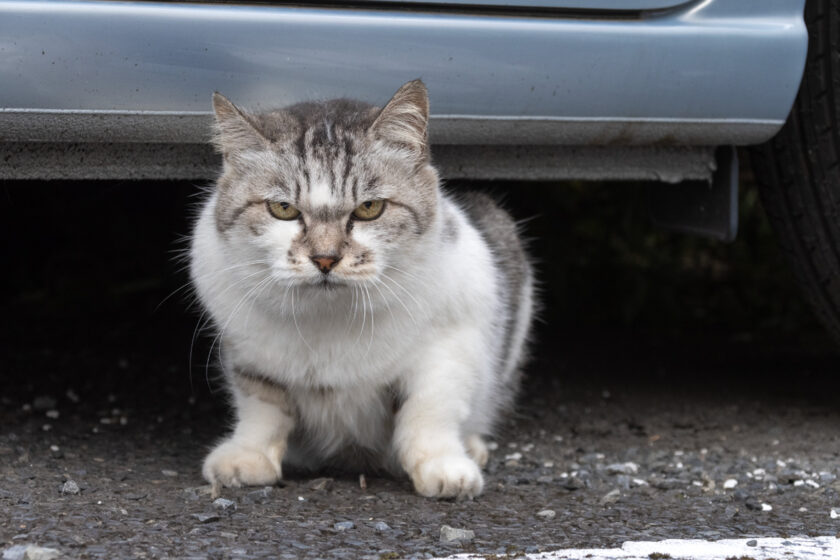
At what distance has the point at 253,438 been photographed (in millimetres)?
2525

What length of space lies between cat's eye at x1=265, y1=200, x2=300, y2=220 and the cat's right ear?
0.51 feet

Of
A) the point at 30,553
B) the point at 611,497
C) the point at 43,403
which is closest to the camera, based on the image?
the point at 30,553

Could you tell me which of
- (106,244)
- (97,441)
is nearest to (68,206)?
(106,244)

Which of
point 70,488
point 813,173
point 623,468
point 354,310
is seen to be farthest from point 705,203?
point 70,488

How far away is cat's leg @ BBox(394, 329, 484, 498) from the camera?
2.38 m

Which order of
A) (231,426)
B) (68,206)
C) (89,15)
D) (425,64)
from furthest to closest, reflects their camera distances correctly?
(68,206) → (231,426) → (425,64) → (89,15)

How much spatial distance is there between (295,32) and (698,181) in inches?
54.6

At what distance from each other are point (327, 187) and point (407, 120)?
0.25 metres

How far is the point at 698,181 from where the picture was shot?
125 inches

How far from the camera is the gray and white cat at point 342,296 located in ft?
7.54

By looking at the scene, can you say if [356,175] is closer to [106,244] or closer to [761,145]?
[761,145]

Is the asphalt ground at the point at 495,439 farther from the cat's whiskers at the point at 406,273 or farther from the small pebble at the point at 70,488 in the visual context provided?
the cat's whiskers at the point at 406,273

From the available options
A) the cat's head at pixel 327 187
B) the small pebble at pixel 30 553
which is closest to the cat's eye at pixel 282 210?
the cat's head at pixel 327 187

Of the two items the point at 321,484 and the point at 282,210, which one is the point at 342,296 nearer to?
the point at 282,210
